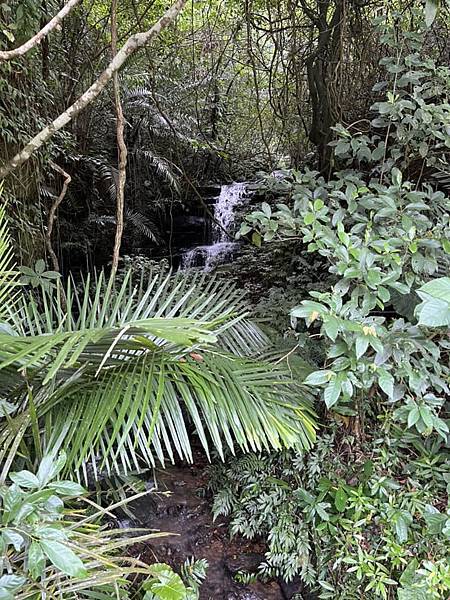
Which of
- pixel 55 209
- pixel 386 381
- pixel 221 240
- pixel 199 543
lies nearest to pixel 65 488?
pixel 386 381

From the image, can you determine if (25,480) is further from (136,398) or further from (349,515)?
(349,515)

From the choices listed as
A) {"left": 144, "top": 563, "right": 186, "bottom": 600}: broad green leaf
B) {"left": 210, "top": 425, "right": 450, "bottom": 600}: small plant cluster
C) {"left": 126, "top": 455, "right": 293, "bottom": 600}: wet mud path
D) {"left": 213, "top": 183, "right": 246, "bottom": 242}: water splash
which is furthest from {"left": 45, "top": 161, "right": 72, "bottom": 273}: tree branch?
{"left": 213, "top": 183, "right": 246, "bottom": 242}: water splash

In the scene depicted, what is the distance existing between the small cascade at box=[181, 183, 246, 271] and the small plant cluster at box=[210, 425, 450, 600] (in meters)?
3.54

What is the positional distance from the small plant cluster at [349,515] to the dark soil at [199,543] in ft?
0.23

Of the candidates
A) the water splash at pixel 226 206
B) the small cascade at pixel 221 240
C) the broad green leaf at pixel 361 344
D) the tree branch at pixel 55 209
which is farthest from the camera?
the water splash at pixel 226 206

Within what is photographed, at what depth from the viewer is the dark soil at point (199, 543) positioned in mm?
1764

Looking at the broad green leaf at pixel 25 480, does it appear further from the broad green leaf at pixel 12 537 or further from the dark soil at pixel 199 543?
the dark soil at pixel 199 543

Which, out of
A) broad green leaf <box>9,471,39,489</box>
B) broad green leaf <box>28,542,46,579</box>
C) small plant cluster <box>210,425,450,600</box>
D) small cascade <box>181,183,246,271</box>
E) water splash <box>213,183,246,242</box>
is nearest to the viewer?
broad green leaf <box>28,542,46,579</box>

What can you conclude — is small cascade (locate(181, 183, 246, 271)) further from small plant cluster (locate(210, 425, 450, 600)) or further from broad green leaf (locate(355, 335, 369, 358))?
broad green leaf (locate(355, 335, 369, 358))

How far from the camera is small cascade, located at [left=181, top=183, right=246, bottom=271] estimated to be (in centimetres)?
558

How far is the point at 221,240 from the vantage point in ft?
19.5

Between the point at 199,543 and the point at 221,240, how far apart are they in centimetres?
438

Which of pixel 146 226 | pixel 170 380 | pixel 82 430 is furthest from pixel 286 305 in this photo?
pixel 146 226

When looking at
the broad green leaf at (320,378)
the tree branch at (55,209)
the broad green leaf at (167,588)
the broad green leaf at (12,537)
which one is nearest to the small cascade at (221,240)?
the tree branch at (55,209)
